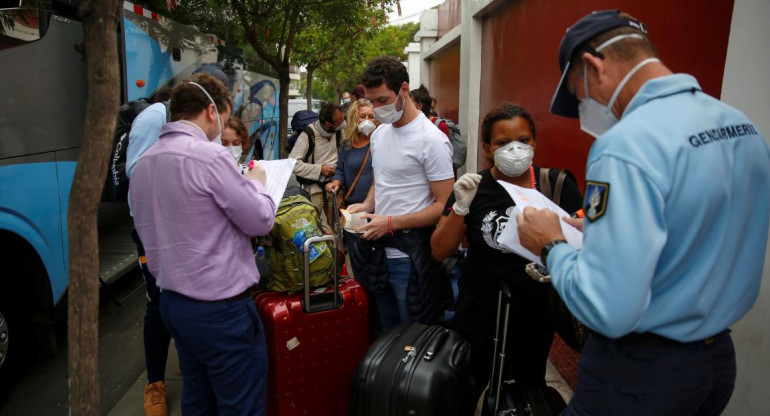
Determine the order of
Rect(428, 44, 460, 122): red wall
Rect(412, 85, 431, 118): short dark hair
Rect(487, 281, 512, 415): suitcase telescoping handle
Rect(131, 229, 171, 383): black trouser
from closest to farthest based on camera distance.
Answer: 1. Rect(487, 281, 512, 415): suitcase telescoping handle
2. Rect(131, 229, 171, 383): black trouser
3. Rect(412, 85, 431, 118): short dark hair
4. Rect(428, 44, 460, 122): red wall

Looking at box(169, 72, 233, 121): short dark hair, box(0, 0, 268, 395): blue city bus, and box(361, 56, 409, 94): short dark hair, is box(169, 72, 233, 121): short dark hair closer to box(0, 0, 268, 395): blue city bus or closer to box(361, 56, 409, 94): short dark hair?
box(361, 56, 409, 94): short dark hair

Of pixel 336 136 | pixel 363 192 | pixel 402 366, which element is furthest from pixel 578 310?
pixel 336 136

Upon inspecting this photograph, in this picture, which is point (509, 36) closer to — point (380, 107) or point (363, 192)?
point (363, 192)

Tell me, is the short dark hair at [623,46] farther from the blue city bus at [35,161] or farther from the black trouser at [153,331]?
the blue city bus at [35,161]

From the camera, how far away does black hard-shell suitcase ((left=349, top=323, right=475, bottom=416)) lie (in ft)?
6.93

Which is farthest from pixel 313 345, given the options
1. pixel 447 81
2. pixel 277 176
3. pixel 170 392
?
pixel 447 81

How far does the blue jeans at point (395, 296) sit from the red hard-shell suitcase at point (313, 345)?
0.14 meters

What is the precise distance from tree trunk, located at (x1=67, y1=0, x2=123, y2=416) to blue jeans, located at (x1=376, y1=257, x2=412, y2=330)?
5.08 feet

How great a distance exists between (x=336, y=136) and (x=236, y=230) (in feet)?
11.6

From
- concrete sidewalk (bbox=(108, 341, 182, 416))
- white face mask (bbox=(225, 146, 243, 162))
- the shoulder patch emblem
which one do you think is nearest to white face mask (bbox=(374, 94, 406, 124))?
white face mask (bbox=(225, 146, 243, 162))

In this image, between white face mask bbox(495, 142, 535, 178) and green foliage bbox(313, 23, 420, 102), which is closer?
white face mask bbox(495, 142, 535, 178)

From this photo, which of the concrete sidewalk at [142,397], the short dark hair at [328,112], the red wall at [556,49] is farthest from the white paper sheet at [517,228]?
the short dark hair at [328,112]

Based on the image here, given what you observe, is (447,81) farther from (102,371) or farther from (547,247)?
(547,247)

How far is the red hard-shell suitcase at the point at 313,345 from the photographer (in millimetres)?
2592
